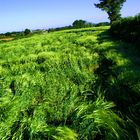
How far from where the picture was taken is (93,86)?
7453 millimetres

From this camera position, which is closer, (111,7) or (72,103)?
(72,103)

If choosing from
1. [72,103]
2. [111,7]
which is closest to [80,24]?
[111,7]

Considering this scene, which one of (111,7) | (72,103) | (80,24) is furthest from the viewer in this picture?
(80,24)

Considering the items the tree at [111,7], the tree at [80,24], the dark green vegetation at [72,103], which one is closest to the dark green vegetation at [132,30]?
the dark green vegetation at [72,103]

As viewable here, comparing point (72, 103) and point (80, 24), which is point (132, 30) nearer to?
point (72, 103)

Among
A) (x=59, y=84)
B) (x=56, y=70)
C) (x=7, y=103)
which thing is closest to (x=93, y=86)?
(x=59, y=84)

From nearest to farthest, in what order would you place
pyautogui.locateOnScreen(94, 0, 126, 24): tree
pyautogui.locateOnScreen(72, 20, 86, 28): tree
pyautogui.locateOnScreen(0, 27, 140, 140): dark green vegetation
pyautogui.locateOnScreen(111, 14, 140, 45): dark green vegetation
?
pyautogui.locateOnScreen(0, 27, 140, 140): dark green vegetation, pyautogui.locateOnScreen(111, 14, 140, 45): dark green vegetation, pyautogui.locateOnScreen(94, 0, 126, 24): tree, pyautogui.locateOnScreen(72, 20, 86, 28): tree

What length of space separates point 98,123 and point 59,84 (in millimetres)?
2682

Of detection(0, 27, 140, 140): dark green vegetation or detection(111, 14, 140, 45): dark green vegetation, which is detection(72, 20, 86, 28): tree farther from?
detection(0, 27, 140, 140): dark green vegetation

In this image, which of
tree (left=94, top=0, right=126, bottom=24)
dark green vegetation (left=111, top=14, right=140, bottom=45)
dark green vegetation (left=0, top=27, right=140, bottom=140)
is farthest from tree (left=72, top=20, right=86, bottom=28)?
dark green vegetation (left=0, top=27, right=140, bottom=140)

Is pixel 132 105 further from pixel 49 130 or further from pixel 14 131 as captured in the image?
pixel 14 131

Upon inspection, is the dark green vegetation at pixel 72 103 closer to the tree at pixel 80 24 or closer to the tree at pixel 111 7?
the tree at pixel 111 7

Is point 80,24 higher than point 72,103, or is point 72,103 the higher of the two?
point 72,103

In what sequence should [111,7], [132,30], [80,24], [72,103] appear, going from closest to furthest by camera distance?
[72,103] < [132,30] < [111,7] < [80,24]
